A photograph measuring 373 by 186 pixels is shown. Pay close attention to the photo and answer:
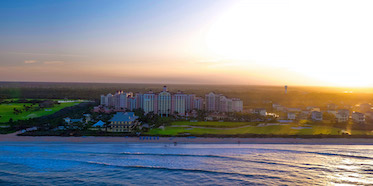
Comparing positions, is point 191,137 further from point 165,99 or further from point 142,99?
point 142,99

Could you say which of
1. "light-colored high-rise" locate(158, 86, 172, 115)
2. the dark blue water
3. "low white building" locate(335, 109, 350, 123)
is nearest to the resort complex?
"light-colored high-rise" locate(158, 86, 172, 115)

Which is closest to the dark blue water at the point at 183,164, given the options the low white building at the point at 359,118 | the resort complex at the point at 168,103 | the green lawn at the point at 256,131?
the green lawn at the point at 256,131

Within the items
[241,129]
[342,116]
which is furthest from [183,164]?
[342,116]

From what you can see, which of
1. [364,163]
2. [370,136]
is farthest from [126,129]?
[370,136]

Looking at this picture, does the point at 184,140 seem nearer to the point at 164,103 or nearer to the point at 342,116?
the point at 164,103

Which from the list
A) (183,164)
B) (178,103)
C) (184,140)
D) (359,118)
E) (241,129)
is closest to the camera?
(183,164)

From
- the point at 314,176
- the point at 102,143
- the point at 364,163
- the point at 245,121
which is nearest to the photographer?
the point at 314,176

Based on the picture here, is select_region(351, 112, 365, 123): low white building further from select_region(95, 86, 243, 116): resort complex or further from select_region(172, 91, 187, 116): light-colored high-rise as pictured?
select_region(172, 91, 187, 116): light-colored high-rise

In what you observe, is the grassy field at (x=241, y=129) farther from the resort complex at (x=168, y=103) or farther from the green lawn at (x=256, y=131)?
the resort complex at (x=168, y=103)
